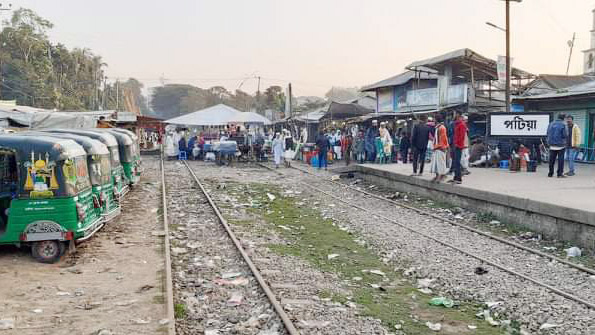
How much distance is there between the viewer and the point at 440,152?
13617 millimetres

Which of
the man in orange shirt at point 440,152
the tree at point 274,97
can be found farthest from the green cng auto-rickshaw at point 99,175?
the tree at point 274,97

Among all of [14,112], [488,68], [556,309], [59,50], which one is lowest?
[556,309]

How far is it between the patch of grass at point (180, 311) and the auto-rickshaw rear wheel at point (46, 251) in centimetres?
288

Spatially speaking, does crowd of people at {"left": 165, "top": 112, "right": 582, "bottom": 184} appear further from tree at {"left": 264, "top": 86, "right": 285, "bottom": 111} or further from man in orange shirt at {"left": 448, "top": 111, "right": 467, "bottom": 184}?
tree at {"left": 264, "top": 86, "right": 285, "bottom": 111}

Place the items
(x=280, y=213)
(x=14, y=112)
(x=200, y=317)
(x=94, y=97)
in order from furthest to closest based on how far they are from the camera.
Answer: (x=94, y=97)
(x=14, y=112)
(x=280, y=213)
(x=200, y=317)

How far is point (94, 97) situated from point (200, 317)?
2571 inches

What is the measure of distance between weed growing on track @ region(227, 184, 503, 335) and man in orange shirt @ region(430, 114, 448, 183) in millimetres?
3485

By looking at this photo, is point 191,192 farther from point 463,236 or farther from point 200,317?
point 200,317

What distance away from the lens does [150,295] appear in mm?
6277

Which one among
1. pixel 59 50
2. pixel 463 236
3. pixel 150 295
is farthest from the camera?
pixel 59 50

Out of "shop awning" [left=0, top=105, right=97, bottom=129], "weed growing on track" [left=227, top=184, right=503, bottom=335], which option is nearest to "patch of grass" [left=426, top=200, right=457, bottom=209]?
"weed growing on track" [left=227, top=184, right=503, bottom=335]

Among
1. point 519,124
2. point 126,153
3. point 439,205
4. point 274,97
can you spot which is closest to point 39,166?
point 126,153

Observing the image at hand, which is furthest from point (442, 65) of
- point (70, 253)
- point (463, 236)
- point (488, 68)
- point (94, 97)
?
point (94, 97)

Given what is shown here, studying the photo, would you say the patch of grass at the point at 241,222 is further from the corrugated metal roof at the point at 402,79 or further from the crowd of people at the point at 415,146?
the corrugated metal roof at the point at 402,79
